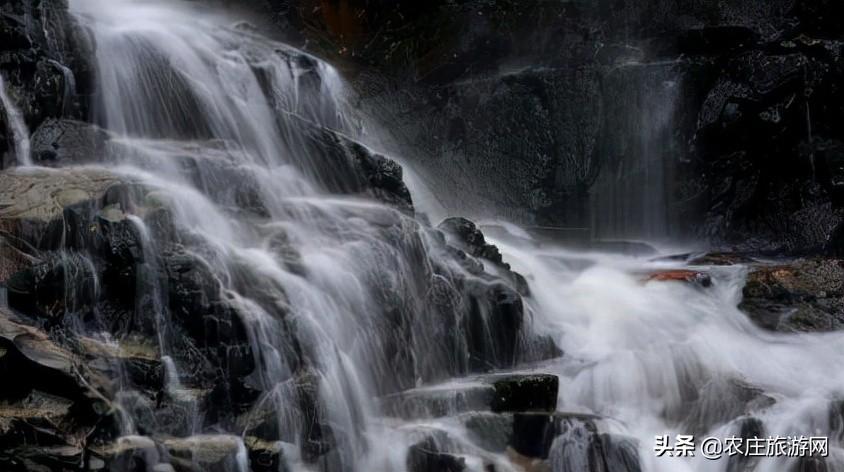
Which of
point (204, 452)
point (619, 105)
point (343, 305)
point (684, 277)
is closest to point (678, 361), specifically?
point (684, 277)

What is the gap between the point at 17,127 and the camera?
834cm

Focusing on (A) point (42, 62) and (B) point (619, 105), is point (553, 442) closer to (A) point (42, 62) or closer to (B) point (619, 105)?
(A) point (42, 62)

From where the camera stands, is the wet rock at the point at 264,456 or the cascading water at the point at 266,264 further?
the cascading water at the point at 266,264

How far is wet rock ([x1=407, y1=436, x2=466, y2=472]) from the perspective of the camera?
263 inches

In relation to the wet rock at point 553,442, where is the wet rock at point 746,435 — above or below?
below

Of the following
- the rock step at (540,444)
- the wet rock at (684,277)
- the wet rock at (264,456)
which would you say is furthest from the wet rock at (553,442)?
the wet rock at (684,277)

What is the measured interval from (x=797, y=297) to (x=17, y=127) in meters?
7.67

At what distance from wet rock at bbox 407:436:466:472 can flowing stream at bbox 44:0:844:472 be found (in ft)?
0.23

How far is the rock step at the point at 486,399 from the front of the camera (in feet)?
23.5

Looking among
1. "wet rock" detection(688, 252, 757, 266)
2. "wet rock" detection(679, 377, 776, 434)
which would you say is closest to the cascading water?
"wet rock" detection(679, 377, 776, 434)

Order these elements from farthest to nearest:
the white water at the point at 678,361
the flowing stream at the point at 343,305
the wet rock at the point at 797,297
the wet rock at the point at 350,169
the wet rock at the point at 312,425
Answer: the wet rock at the point at 350,169 → the wet rock at the point at 797,297 → the white water at the point at 678,361 → the flowing stream at the point at 343,305 → the wet rock at the point at 312,425

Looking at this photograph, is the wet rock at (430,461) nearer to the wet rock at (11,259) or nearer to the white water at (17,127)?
the wet rock at (11,259)

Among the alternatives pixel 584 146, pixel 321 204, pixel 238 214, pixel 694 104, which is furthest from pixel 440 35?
pixel 238 214

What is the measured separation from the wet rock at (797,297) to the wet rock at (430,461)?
4.15m
